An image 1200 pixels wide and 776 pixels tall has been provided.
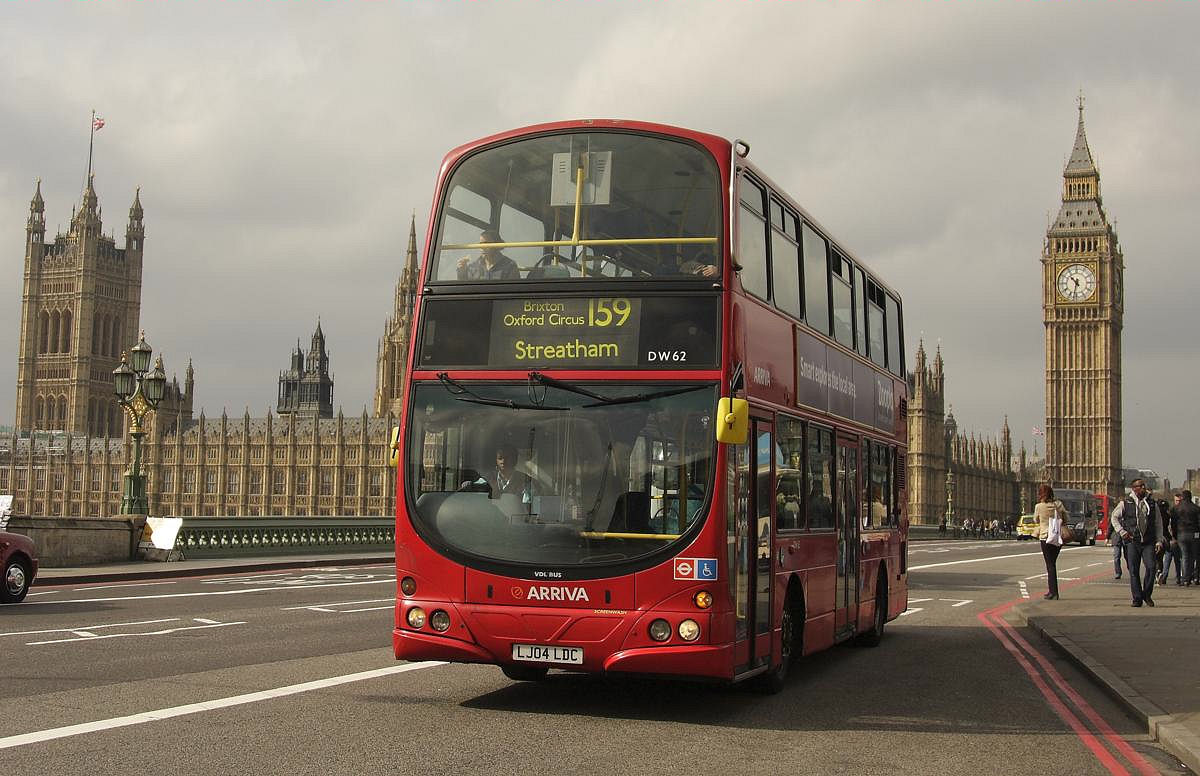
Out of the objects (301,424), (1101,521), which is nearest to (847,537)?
(1101,521)

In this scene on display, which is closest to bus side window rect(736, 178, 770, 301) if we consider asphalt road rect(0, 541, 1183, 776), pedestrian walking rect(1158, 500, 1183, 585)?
asphalt road rect(0, 541, 1183, 776)

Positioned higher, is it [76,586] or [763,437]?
[763,437]

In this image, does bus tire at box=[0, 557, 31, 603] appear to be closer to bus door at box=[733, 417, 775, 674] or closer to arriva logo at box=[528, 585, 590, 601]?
arriva logo at box=[528, 585, 590, 601]

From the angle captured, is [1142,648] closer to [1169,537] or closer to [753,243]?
[753,243]

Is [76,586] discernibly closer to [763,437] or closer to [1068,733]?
[763,437]

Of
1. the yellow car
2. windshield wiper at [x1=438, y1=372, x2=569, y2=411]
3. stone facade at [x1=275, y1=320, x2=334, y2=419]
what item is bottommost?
the yellow car

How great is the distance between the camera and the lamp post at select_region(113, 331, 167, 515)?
28.8 metres

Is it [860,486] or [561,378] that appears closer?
[561,378]

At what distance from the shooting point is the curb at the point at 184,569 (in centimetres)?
2195

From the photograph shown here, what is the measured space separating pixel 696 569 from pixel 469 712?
1851 millimetres

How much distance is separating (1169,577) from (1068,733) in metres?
22.2

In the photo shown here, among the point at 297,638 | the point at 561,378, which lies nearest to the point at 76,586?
the point at 297,638

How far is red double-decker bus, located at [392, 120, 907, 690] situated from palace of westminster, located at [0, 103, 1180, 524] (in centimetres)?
10068

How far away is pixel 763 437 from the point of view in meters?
9.84
